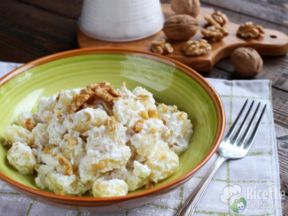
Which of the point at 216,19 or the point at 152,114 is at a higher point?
the point at 152,114

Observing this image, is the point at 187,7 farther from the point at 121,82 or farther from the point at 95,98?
the point at 95,98

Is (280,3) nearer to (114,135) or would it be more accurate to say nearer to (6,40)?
(6,40)

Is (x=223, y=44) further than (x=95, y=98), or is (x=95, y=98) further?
(x=223, y=44)

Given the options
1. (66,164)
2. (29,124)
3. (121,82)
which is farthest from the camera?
(121,82)

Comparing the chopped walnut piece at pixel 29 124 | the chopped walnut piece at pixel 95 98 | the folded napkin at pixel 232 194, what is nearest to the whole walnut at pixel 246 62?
the folded napkin at pixel 232 194

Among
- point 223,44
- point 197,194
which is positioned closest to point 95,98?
point 197,194


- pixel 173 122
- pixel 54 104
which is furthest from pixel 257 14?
pixel 54 104

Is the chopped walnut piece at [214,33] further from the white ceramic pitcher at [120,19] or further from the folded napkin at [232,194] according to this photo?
the folded napkin at [232,194]
